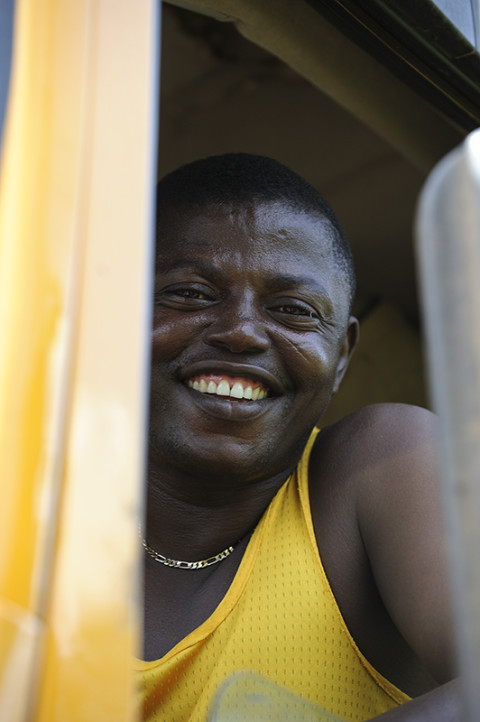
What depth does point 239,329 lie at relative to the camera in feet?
4.90

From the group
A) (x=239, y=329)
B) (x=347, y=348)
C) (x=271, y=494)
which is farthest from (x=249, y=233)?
(x=271, y=494)

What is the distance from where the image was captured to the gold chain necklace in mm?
1614

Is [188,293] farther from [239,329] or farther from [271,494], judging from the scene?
[271,494]

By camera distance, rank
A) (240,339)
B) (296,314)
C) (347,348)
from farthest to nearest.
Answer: (347,348)
(296,314)
(240,339)

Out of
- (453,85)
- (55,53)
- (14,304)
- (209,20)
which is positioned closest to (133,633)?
(14,304)

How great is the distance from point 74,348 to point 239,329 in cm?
85

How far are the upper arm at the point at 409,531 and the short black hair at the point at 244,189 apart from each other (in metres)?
0.41

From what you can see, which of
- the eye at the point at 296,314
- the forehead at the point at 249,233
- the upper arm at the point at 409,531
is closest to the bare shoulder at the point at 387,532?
the upper arm at the point at 409,531

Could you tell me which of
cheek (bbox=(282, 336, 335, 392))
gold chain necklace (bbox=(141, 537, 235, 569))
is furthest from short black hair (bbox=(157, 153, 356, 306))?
gold chain necklace (bbox=(141, 537, 235, 569))

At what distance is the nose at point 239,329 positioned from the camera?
149cm

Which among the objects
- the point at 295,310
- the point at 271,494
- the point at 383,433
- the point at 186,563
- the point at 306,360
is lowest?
the point at 186,563

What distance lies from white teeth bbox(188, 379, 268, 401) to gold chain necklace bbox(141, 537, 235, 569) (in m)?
0.34

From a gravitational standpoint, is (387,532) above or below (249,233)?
below

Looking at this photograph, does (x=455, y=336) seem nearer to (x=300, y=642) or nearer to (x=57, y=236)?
(x=57, y=236)
